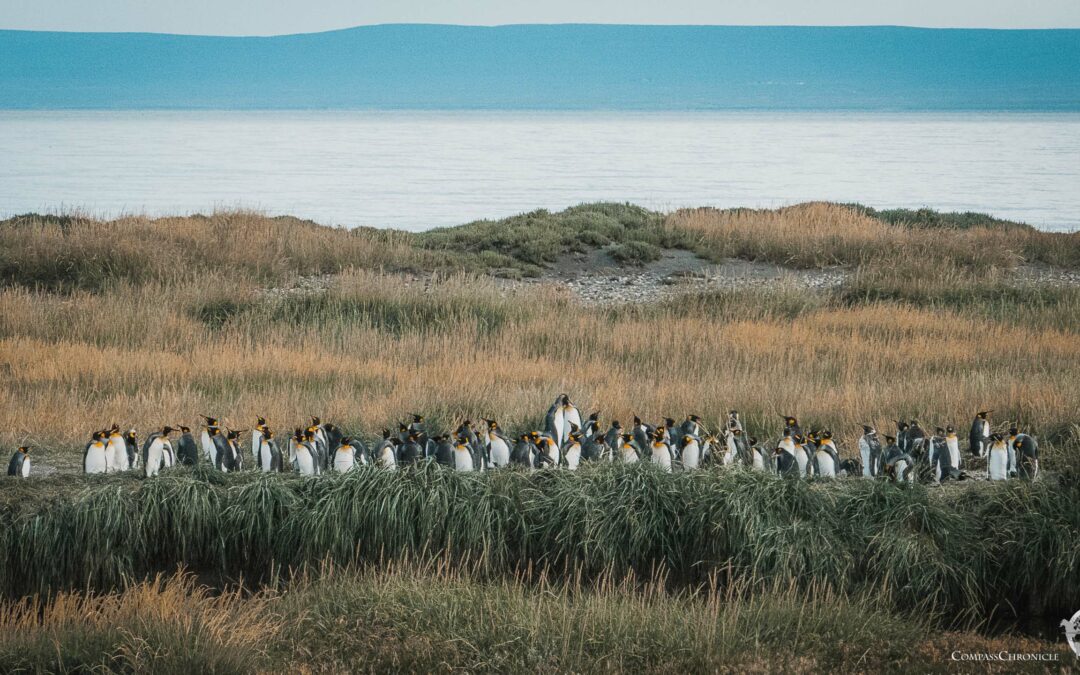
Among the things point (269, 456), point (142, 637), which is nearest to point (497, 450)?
point (269, 456)

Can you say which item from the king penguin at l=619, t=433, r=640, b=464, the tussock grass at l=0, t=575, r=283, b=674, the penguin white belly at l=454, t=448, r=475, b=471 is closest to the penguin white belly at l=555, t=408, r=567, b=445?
the king penguin at l=619, t=433, r=640, b=464

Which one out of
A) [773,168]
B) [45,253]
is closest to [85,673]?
[45,253]

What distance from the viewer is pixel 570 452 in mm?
9648

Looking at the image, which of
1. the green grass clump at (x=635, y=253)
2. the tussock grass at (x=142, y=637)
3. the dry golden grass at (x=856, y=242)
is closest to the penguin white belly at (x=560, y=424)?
the tussock grass at (x=142, y=637)

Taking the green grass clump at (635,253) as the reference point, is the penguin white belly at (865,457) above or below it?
below

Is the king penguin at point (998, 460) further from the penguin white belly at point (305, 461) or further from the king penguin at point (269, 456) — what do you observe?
the king penguin at point (269, 456)

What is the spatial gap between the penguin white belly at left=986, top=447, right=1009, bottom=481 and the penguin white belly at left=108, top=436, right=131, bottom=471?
687 centimetres

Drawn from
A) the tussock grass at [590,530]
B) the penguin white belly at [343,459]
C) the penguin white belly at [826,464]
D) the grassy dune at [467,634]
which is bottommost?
the grassy dune at [467,634]

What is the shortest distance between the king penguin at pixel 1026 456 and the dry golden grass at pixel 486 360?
113cm

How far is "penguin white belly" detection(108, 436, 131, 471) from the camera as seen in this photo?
9.43 m

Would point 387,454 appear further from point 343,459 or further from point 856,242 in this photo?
point 856,242

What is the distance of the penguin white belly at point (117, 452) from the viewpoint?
30.9 feet

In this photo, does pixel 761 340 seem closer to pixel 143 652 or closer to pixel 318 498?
pixel 318 498

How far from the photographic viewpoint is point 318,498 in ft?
28.8
